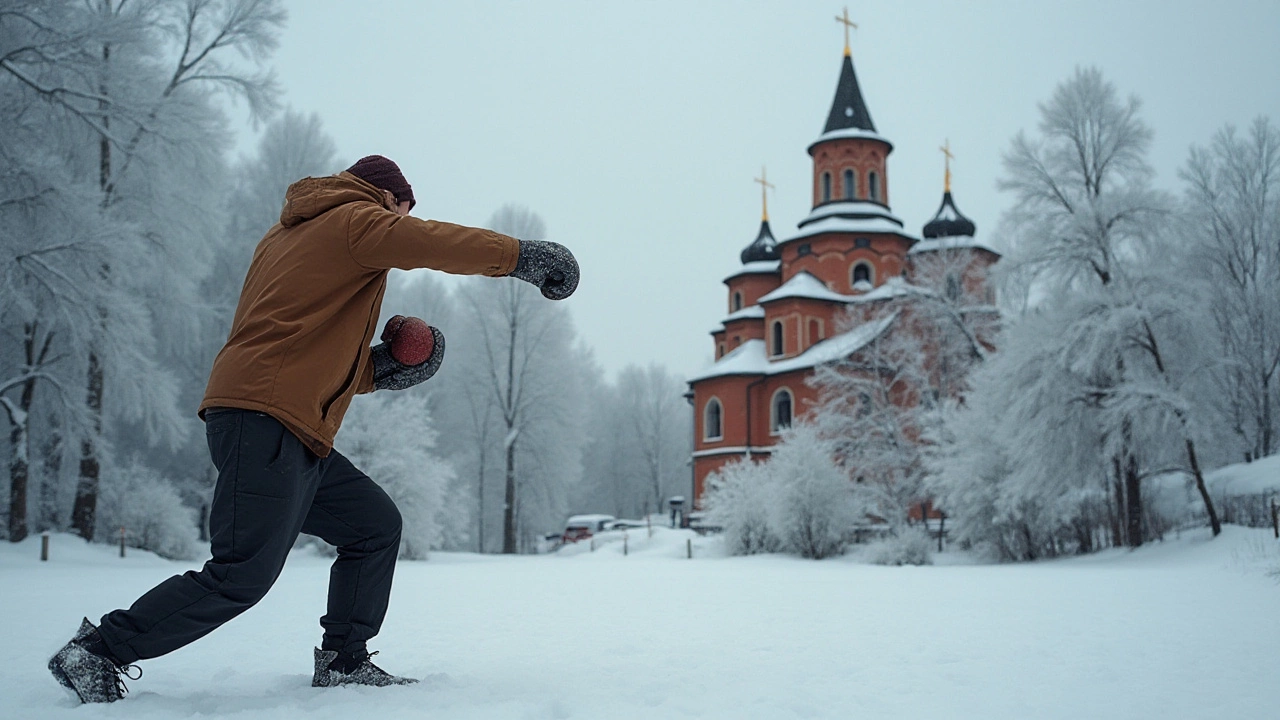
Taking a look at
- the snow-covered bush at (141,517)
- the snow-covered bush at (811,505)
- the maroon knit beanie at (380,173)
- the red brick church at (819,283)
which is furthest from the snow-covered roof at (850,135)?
the maroon knit beanie at (380,173)

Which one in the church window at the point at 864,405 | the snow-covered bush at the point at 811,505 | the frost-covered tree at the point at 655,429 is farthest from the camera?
the frost-covered tree at the point at 655,429

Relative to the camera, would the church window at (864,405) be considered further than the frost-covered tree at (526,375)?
No

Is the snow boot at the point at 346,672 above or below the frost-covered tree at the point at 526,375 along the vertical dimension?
below

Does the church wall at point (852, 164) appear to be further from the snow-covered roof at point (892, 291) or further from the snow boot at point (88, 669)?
the snow boot at point (88, 669)

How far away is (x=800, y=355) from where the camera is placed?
3672 centimetres

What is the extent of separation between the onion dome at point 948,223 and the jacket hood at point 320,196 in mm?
38261

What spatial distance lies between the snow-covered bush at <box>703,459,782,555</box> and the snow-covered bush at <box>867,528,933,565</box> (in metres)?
2.80

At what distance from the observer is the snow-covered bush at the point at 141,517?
753 inches

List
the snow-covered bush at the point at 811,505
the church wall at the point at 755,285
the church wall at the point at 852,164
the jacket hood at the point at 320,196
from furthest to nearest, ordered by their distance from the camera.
A: the church wall at the point at 755,285, the church wall at the point at 852,164, the snow-covered bush at the point at 811,505, the jacket hood at the point at 320,196

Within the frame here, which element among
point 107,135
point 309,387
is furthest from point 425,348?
point 107,135

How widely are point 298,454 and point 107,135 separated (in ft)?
49.5

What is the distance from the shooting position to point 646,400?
62.6 metres

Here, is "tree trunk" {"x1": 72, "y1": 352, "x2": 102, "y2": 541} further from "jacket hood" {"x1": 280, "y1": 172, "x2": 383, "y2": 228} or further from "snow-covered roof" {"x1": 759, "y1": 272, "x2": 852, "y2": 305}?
"snow-covered roof" {"x1": 759, "y1": 272, "x2": 852, "y2": 305}

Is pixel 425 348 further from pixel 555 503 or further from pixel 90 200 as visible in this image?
pixel 555 503
